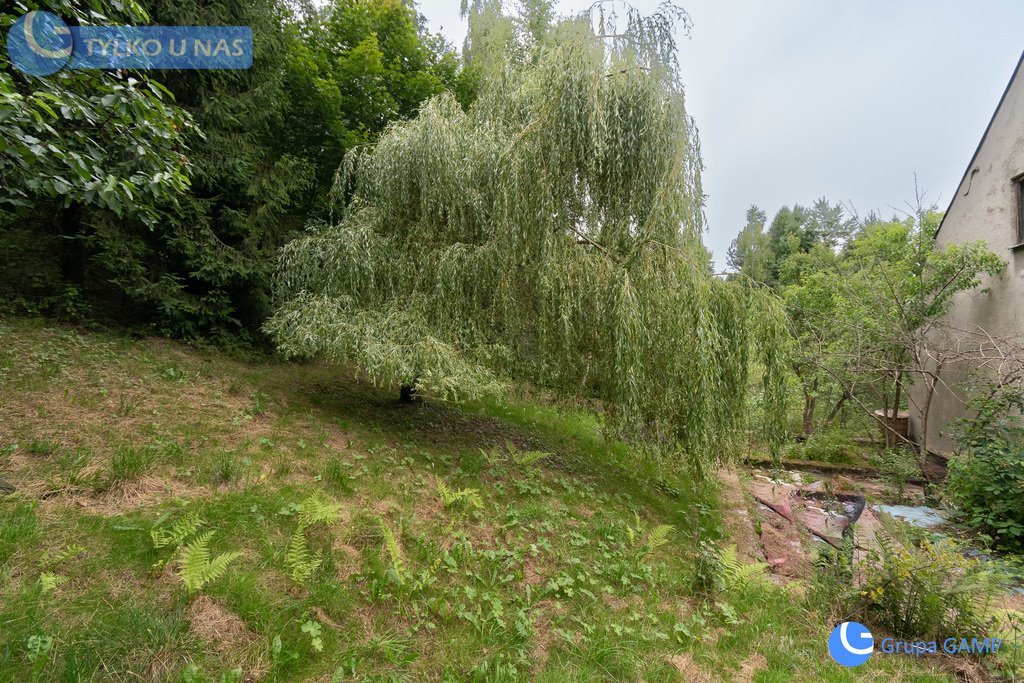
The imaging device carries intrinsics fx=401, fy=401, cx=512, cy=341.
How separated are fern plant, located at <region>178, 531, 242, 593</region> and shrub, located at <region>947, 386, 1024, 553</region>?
782cm

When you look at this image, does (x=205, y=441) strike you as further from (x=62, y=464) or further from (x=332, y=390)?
(x=332, y=390)

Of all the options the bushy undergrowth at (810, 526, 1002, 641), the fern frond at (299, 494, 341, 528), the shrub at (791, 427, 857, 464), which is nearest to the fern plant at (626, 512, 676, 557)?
the bushy undergrowth at (810, 526, 1002, 641)

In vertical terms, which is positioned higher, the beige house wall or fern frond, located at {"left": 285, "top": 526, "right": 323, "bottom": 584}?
the beige house wall

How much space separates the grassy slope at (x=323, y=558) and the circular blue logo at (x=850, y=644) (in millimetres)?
91

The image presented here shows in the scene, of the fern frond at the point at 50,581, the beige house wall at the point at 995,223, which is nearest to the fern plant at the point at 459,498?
the fern frond at the point at 50,581

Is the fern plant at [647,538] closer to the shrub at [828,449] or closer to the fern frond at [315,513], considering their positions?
the fern frond at [315,513]

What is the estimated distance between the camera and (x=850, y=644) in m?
2.94

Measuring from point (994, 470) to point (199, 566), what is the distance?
840cm

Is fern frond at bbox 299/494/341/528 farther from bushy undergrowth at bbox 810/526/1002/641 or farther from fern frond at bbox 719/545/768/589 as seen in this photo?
bushy undergrowth at bbox 810/526/1002/641

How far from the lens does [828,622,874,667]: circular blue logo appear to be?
2.82 meters

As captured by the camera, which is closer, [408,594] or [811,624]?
[408,594]

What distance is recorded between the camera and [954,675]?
272cm

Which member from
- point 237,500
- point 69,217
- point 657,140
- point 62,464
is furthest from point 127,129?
point 69,217

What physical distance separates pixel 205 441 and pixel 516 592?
11.1 feet
